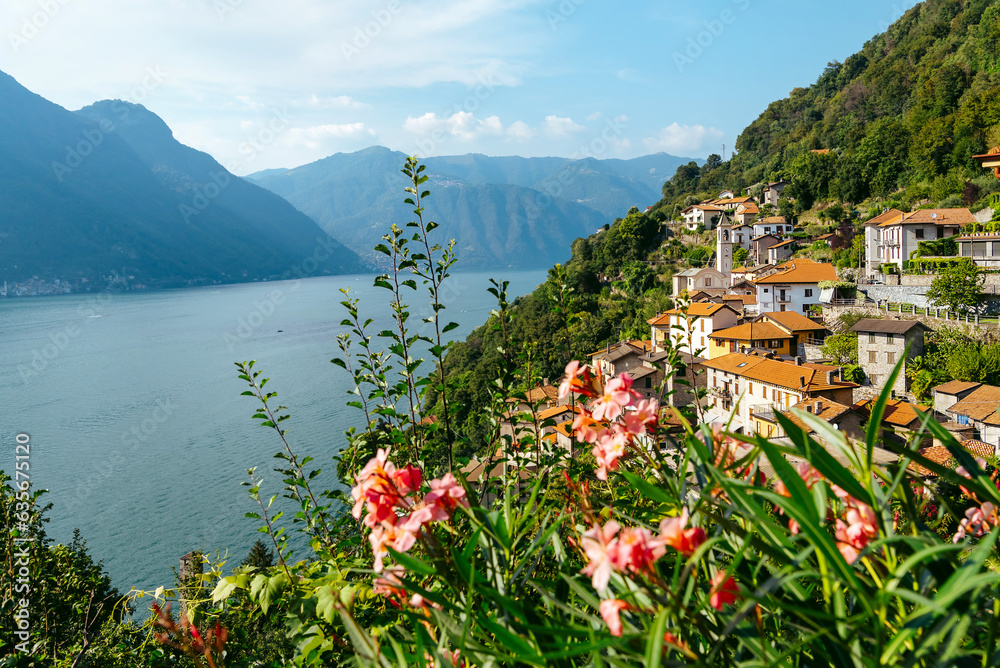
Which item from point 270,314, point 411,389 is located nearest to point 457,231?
point 270,314

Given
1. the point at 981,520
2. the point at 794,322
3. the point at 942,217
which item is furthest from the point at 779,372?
the point at 981,520

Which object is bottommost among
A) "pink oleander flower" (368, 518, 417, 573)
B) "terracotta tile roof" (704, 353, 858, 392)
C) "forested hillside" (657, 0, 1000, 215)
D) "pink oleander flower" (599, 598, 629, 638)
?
"terracotta tile roof" (704, 353, 858, 392)

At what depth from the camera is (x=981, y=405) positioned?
12.8 meters

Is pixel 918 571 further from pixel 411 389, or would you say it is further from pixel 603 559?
pixel 411 389

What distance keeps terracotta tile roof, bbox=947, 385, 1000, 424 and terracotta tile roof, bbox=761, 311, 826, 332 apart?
6.54 metres

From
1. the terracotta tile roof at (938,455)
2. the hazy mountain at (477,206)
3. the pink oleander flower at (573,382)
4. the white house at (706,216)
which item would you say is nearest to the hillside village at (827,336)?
the terracotta tile roof at (938,455)

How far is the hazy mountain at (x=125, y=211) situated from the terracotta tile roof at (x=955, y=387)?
97.5 m

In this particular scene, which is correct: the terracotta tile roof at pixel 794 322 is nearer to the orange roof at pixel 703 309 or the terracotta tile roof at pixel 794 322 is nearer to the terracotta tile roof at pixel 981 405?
the orange roof at pixel 703 309

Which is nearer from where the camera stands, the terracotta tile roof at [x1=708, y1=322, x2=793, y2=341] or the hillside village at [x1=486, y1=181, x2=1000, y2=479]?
the hillside village at [x1=486, y1=181, x2=1000, y2=479]

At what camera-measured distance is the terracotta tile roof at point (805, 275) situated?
75.9 feet

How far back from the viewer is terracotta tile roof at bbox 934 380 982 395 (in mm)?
13789

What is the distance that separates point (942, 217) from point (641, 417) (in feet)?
88.3

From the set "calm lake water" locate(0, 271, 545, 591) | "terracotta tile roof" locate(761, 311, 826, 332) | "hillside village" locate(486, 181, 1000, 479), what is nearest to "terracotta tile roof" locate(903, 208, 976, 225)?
"hillside village" locate(486, 181, 1000, 479)

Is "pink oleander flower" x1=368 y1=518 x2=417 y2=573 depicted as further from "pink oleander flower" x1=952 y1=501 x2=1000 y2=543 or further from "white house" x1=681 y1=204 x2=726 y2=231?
"white house" x1=681 y1=204 x2=726 y2=231
